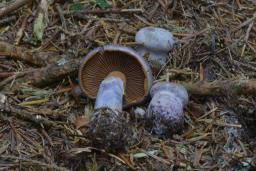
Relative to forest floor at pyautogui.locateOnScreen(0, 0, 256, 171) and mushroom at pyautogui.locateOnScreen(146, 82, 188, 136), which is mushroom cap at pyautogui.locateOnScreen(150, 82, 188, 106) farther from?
forest floor at pyautogui.locateOnScreen(0, 0, 256, 171)

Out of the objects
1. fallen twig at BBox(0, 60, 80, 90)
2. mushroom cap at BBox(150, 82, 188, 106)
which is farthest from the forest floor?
mushroom cap at BBox(150, 82, 188, 106)

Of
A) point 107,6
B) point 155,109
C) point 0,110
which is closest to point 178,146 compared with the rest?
point 155,109

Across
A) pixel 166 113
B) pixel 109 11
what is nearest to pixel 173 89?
pixel 166 113

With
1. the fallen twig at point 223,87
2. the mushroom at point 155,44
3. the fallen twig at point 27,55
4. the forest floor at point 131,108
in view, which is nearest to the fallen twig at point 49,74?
the forest floor at point 131,108

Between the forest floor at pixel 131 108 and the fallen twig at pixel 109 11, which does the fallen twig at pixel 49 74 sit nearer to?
the forest floor at pixel 131 108

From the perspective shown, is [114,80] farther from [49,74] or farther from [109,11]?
[109,11]

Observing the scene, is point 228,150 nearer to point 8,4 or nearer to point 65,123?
point 65,123
